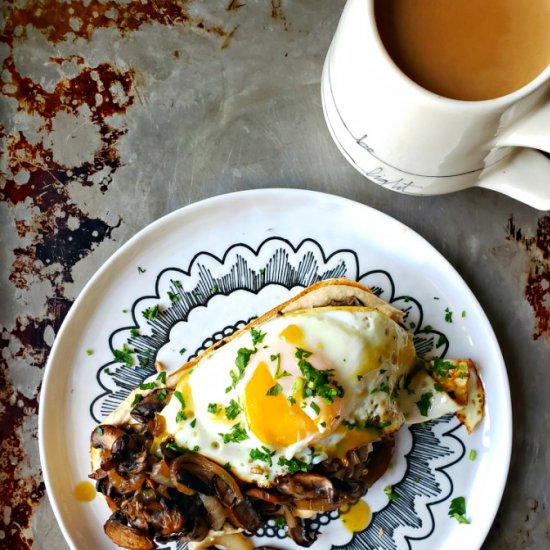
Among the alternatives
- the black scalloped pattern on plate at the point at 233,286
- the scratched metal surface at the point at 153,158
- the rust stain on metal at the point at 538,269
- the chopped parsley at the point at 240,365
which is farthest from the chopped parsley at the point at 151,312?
the rust stain on metal at the point at 538,269

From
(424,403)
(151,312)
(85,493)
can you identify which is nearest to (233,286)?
(151,312)

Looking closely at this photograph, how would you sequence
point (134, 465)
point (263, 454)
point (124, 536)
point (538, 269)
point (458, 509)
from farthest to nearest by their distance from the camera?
point (538, 269)
point (458, 509)
point (124, 536)
point (134, 465)
point (263, 454)

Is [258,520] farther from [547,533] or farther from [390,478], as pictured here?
[547,533]

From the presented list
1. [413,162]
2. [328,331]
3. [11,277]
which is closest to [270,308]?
[328,331]

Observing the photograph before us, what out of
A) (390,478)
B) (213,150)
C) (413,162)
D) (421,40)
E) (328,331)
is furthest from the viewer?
(213,150)

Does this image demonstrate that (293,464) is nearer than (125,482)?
Yes

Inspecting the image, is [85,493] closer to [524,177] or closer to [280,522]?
[280,522]

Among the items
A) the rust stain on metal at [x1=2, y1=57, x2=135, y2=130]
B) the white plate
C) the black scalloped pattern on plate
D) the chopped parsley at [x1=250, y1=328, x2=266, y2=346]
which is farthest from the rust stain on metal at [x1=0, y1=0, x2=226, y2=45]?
the chopped parsley at [x1=250, y1=328, x2=266, y2=346]
